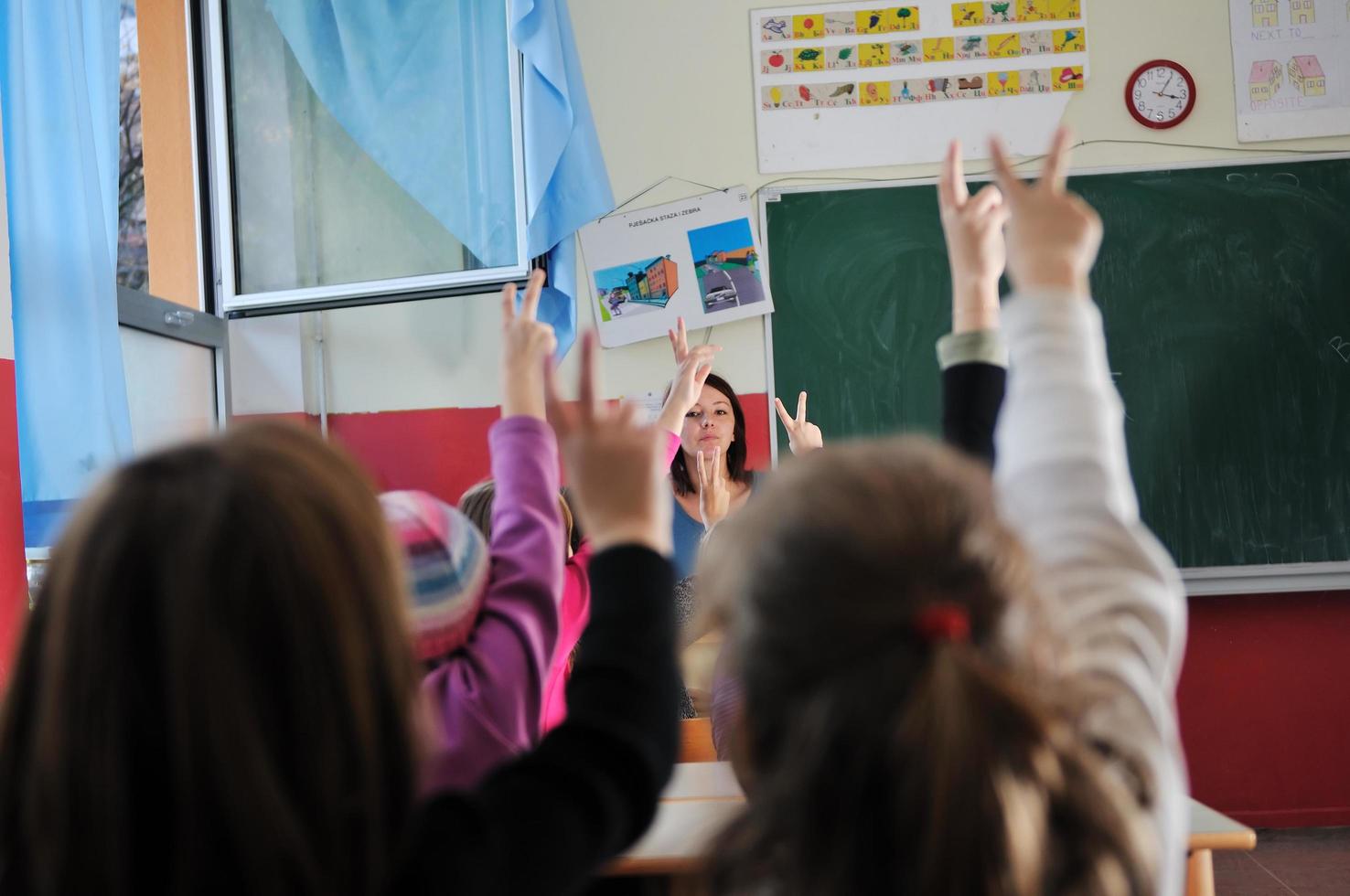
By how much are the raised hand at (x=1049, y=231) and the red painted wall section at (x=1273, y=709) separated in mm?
3067

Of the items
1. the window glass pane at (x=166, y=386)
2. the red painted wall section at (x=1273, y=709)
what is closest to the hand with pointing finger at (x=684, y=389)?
the window glass pane at (x=166, y=386)

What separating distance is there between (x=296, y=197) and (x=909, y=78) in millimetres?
1916

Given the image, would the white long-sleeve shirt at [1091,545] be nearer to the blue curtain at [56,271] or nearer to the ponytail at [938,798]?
the ponytail at [938,798]

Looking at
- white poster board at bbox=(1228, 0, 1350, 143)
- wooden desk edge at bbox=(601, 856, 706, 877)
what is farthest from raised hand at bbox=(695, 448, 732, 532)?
white poster board at bbox=(1228, 0, 1350, 143)

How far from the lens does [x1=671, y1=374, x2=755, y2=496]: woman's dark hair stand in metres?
3.26

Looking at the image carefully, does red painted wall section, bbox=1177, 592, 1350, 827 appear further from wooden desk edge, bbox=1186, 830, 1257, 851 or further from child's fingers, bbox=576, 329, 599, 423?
child's fingers, bbox=576, 329, 599, 423

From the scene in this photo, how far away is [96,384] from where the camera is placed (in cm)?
215

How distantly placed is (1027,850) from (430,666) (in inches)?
21.5

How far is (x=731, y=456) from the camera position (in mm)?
3309

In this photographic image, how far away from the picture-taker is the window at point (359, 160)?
121 inches

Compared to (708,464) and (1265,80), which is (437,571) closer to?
(708,464)

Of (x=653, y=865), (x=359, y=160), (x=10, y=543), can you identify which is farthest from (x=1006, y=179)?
(x=359, y=160)

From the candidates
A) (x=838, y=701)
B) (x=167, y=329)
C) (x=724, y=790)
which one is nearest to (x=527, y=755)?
(x=838, y=701)

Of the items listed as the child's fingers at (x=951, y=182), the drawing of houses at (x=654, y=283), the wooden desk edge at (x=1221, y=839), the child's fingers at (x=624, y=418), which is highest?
the drawing of houses at (x=654, y=283)
